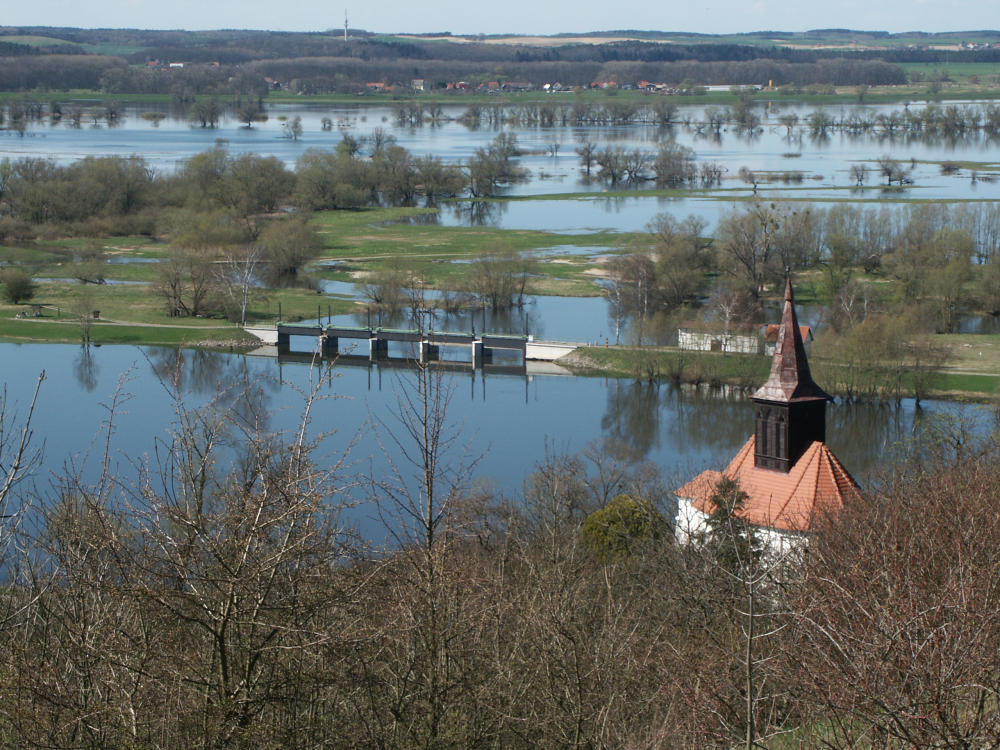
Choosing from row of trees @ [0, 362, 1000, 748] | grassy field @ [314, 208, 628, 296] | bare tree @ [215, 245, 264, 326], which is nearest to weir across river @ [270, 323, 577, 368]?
bare tree @ [215, 245, 264, 326]

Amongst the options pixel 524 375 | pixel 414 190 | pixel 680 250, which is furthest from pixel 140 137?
pixel 524 375

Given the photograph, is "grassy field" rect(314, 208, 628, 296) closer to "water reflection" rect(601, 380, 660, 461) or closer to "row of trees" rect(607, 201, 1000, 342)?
"row of trees" rect(607, 201, 1000, 342)

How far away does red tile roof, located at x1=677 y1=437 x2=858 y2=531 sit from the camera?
45.5ft

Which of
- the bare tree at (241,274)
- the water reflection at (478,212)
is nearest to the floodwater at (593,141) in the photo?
the water reflection at (478,212)

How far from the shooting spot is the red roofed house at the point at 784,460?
14.3 meters

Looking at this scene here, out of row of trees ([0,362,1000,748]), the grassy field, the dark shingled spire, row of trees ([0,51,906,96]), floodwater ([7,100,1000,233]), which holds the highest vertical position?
row of trees ([0,51,906,96])

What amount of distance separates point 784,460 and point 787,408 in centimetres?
59

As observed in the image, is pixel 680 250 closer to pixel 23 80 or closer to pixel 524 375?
pixel 524 375

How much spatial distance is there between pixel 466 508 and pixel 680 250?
3203cm

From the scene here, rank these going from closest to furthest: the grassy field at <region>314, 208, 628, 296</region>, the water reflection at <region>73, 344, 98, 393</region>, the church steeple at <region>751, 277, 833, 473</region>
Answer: the church steeple at <region>751, 277, 833, 473</region> → the water reflection at <region>73, 344, 98, 393</region> → the grassy field at <region>314, 208, 628, 296</region>

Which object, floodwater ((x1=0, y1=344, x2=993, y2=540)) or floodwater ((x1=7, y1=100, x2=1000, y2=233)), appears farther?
floodwater ((x1=7, y1=100, x2=1000, y2=233))

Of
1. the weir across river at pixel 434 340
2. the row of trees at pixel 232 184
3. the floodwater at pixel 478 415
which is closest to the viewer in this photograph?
the floodwater at pixel 478 415

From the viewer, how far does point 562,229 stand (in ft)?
164

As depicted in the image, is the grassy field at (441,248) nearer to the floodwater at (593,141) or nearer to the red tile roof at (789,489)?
the floodwater at (593,141)
